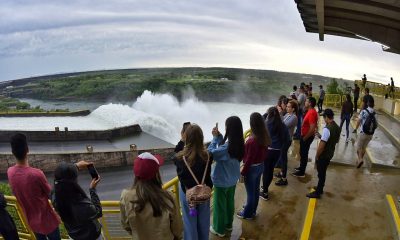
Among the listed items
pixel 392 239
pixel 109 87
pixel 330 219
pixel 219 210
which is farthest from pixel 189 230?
pixel 109 87

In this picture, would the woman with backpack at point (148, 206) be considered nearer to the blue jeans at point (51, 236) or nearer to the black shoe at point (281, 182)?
the blue jeans at point (51, 236)

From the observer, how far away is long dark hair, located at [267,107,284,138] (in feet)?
17.8

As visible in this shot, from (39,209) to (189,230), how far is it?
171cm

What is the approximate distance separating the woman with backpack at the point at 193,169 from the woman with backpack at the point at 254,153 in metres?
1.18

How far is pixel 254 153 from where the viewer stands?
454 cm

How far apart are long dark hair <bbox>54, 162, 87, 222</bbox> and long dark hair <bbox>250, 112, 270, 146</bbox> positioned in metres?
2.51

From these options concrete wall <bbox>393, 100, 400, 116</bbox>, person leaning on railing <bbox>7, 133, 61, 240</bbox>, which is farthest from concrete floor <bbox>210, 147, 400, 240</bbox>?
concrete wall <bbox>393, 100, 400, 116</bbox>

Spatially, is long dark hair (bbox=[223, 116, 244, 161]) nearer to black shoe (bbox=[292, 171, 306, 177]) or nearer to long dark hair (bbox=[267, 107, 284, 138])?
long dark hair (bbox=[267, 107, 284, 138])

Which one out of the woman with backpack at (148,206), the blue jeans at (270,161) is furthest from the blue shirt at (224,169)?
the woman with backpack at (148,206)

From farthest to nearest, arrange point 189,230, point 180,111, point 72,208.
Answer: point 180,111, point 189,230, point 72,208

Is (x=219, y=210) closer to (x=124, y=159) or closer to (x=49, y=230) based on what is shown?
(x=49, y=230)

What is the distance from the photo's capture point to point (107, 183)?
77.2 ft

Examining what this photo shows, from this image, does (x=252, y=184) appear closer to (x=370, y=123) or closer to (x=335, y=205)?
(x=335, y=205)

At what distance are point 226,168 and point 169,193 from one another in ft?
5.28
